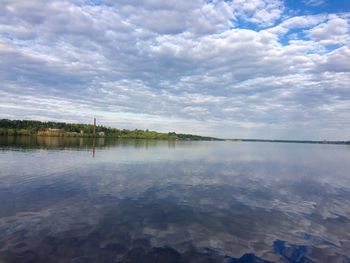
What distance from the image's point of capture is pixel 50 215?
16.4 m

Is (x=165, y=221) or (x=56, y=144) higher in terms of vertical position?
(x=56, y=144)

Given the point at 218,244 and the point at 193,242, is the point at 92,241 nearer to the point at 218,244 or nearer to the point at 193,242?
the point at 193,242

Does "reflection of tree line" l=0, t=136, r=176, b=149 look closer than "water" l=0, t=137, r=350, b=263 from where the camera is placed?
No

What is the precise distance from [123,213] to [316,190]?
845 inches

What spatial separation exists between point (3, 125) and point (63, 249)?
221m

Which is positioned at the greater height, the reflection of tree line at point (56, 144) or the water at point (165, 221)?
the reflection of tree line at point (56, 144)

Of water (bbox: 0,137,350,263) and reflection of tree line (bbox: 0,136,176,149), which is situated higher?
reflection of tree line (bbox: 0,136,176,149)

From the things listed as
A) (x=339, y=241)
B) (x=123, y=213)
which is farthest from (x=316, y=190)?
(x=123, y=213)

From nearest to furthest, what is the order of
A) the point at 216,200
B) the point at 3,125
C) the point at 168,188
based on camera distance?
the point at 216,200 < the point at 168,188 < the point at 3,125

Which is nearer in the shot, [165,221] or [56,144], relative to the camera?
[165,221]

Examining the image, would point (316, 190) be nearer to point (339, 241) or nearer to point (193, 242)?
point (339, 241)

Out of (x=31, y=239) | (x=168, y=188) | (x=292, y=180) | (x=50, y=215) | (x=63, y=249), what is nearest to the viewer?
(x=63, y=249)

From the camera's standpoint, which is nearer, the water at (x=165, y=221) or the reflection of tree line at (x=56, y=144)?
the water at (x=165, y=221)

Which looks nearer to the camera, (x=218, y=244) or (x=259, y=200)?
(x=218, y=244)
